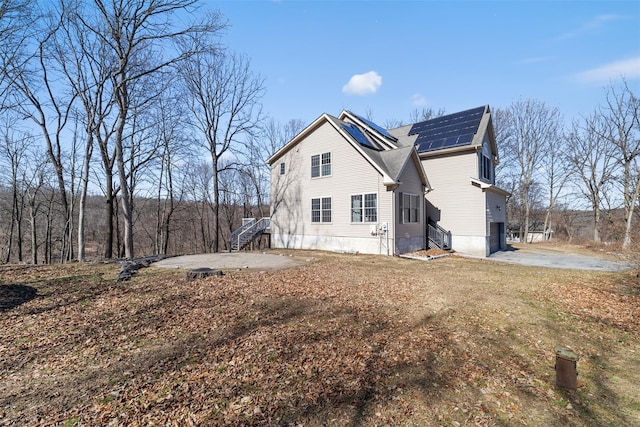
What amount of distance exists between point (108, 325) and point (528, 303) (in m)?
9.24

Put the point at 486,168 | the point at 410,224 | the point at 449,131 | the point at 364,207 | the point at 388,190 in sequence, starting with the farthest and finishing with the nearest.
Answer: the point at 449,131
the point at 486,168
the point at 410,224
the point at 364,207
the point at 388,190

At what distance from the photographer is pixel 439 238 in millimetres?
17125

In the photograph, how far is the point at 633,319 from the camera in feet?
19.1

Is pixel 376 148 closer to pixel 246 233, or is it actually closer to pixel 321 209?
pixel 321 209

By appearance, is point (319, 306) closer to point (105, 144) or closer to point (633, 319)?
point (633, 319)

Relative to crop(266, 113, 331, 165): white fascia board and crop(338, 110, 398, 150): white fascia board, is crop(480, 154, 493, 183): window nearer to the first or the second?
crop(338, 110, 398, 150): white fascia board

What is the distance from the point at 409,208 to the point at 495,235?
23.9 feet

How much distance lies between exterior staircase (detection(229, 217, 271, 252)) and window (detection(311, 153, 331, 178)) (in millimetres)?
5599

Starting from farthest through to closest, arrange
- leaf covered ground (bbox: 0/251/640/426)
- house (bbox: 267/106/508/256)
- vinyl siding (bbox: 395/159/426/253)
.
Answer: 1. house (bbox: 267/106/508/256)
2. vinyl siding (bbox: 395/159/426/253)
3. leaf covered ground (bbox: 0/251/640/426)

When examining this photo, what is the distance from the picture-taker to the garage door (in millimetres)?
17859


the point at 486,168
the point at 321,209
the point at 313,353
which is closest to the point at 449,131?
the point at 486,168

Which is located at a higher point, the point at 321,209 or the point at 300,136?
the point at 300,136

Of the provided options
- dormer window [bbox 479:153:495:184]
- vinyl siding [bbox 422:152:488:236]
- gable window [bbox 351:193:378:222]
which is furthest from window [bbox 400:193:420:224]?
dormer window [bbox 479:153:495:184]

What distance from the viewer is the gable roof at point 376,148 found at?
14844 millimetres
